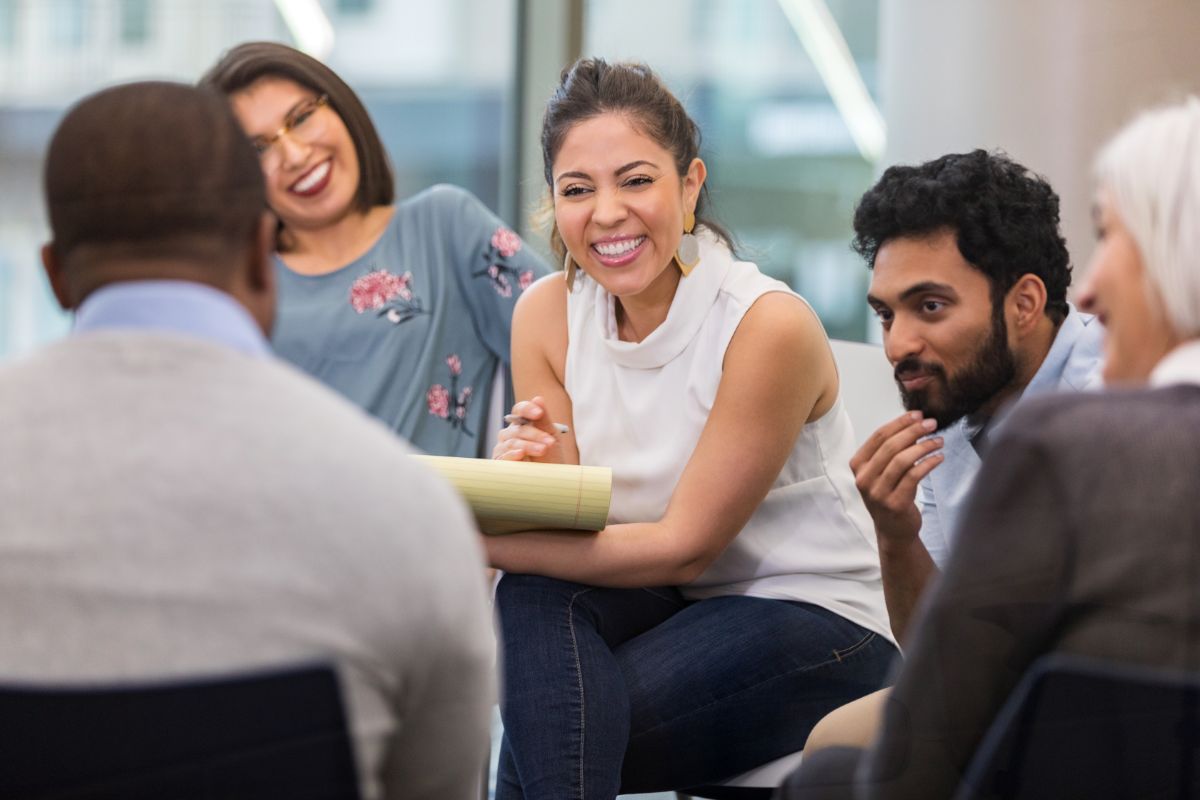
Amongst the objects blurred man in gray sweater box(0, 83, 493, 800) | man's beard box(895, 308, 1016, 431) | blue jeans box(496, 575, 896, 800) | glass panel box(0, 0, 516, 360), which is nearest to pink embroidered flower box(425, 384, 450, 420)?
blue jeans box(496, 575, 896, 800)

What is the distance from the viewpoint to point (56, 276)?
1.03 m

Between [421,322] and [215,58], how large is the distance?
86.0 inches

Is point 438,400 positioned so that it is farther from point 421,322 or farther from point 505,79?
point 505,79

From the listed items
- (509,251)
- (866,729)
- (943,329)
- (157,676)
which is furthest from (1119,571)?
(509,251)

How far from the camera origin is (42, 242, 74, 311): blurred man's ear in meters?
1.00

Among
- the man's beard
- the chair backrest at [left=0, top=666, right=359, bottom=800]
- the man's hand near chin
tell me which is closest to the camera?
the chair backrest at [left=0, top=666, right=359, bottom=800]

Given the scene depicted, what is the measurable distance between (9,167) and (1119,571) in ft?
13.3

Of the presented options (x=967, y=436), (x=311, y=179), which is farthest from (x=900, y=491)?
(x=311, y=179)

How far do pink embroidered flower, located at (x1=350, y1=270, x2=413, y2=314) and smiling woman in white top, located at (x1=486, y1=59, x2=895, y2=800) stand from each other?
338 millimetres

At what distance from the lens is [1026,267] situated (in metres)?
1.74

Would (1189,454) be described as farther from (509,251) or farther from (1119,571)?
(509,251)

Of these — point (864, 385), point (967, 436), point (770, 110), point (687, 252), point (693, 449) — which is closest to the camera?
point (967, 436)

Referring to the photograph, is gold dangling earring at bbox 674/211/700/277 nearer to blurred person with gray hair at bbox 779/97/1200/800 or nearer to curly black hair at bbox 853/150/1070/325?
curly black hair at bbox 853/150/1070/325

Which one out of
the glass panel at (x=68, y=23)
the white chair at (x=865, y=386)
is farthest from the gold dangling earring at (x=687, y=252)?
the glass panel at (x=68, y=23)
